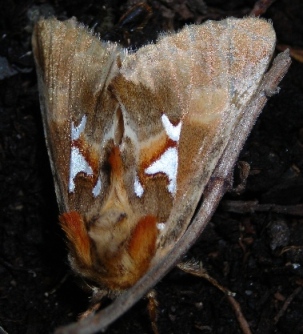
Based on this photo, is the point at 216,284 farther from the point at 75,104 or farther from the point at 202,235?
the point at 75,104

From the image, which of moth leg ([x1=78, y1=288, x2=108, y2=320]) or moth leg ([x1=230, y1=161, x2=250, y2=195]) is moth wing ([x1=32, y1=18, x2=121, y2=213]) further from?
moth leg ([x1=230, y1=161, x2=250, y2=195])

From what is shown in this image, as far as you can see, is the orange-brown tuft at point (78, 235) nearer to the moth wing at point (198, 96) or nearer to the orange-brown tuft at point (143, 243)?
the orange-brown tuft at point (143, 243)

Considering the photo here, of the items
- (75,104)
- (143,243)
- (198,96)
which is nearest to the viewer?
(143,243)

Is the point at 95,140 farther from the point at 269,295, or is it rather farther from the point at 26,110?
the point at 269,295

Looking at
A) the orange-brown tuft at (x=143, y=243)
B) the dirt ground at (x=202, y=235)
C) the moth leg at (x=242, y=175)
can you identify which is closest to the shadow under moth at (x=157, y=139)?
the orange-brown tuft at (x=143, y=243)

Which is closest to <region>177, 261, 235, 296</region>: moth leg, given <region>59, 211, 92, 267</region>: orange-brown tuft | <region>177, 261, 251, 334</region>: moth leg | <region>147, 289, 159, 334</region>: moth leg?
<region>177, 261, 251, 334</region>: moth leg

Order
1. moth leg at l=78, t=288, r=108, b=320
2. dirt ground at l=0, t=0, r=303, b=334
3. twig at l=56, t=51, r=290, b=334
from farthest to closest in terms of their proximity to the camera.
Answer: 1. dirt ground at l=0, t=0, r=303, b=334
2. moth leg at l=78, t=288, r=108, b=320
3. twig at l=56, t=51, r=290, b=334

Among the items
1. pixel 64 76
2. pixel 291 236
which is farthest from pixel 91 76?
pixel 291 236

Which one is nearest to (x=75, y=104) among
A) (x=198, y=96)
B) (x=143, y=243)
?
(x=198, y=96)
